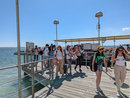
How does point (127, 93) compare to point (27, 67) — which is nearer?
point (127, 93)

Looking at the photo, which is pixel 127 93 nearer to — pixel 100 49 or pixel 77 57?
pixel 100 49

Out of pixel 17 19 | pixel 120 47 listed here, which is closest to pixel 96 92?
pixel 120 47

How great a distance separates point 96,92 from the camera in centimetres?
307

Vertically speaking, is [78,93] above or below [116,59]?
below

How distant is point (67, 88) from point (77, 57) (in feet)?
8.07

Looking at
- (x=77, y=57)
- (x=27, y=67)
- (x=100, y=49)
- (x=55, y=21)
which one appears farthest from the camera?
(x=55, y=21)

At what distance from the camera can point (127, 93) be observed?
9.85 ft

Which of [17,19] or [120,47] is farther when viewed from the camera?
[120,47]

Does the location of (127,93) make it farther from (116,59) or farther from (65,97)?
(65,97)

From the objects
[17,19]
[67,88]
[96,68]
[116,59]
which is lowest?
[67,88]

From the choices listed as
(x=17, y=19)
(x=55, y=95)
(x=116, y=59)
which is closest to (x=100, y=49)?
(x=116, y=59)

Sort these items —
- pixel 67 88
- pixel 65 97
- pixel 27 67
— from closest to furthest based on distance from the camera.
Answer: pixel 65 97, pixel 67 88, pixel 27 67

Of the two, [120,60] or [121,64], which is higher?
[120,60]

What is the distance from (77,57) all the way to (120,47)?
2.96 meters
